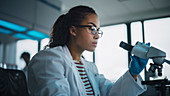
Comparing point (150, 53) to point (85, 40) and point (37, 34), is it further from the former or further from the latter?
point (37, 34)

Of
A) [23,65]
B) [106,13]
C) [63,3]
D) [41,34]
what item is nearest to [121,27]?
[106,13]

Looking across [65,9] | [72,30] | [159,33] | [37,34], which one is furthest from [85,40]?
[159,33]

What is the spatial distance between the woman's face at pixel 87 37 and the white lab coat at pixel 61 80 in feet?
0.32

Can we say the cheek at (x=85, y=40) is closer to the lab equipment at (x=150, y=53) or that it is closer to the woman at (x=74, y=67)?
the woman at (x=74, y=67)

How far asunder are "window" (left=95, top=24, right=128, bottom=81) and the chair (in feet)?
14.0

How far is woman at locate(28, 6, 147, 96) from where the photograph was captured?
955 millimetres

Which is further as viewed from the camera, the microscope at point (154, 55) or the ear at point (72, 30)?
the ear at point (72, 30)

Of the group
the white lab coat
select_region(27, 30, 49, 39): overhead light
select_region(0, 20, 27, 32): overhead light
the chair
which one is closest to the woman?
the white lab coat

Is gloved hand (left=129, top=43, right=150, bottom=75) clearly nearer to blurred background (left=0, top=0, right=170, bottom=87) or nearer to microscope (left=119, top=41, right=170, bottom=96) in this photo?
microscope (left=119, top=41, right=170, bottom=96)

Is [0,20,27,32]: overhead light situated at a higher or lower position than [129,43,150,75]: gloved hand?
higher

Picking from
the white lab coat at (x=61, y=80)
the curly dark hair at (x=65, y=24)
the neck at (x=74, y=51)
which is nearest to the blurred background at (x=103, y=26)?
the curly dark hair at (x=65, y=24)

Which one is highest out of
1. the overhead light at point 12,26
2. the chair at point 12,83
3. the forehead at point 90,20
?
the overhead light at point 12,26

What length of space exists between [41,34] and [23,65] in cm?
75

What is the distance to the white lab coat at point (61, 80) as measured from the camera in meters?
0.93
